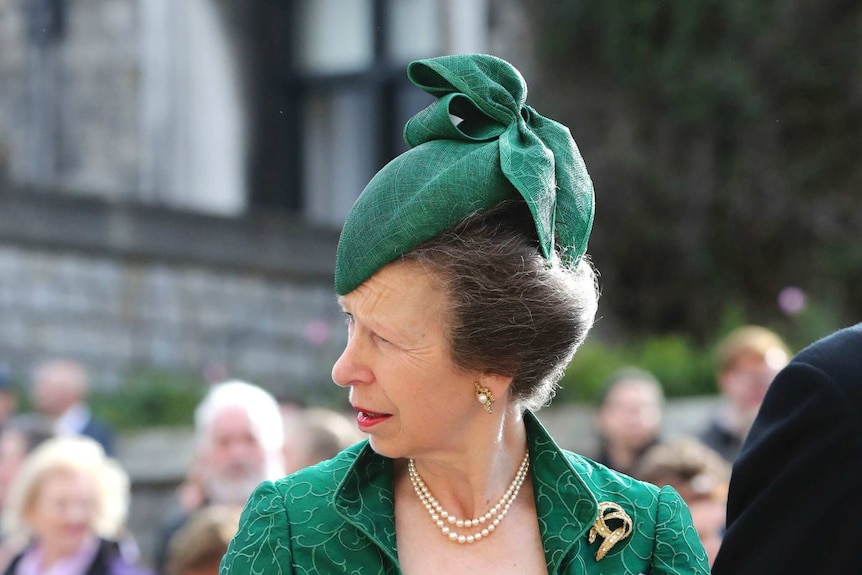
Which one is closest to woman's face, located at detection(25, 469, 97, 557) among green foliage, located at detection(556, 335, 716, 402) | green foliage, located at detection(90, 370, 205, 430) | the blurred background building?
green foliage, located at detection(90, 370, 205, 430)

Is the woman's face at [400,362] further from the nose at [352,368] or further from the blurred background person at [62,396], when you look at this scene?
the blurred background person at [62,396]

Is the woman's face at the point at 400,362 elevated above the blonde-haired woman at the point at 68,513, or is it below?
above

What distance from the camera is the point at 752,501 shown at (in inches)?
101

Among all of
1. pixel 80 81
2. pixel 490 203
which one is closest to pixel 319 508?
pixel 490 203

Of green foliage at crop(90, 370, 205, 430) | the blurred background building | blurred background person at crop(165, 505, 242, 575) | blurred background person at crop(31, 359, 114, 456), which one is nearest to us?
blurred background person at crop(165, 505, 242, 575)

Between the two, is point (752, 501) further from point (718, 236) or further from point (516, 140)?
point (718, 236)

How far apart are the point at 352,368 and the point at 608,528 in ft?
1.58

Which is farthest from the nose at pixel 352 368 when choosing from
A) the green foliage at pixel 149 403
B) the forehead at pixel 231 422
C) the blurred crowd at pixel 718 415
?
the green foliage at pixel 149 403

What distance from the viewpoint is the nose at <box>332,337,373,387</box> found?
7.70 feet

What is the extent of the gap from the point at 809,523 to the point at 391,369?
28.5 inches

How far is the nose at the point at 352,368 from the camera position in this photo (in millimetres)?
2346

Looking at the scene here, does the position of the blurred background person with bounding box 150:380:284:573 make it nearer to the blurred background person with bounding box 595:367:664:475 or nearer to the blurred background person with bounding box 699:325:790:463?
the blurred background person with bounding box 595:367:664:475

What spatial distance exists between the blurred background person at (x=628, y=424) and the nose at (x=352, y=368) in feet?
14.7

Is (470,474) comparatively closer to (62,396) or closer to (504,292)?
(504,292)
